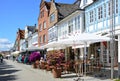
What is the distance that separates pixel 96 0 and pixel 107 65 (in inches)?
245

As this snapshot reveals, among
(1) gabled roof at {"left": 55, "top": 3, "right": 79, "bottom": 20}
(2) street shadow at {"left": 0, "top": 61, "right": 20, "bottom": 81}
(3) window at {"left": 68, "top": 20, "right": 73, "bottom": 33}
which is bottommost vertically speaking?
(2) street shadow at {"left": 0, "top": 61, "right": 20, "bottom": 81}

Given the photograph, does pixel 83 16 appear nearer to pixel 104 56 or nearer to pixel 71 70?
pixel 104 56

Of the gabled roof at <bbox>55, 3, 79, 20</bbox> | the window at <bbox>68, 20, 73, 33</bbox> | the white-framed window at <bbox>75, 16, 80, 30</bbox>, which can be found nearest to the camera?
the white-framed window at <bbox>75, 16, 80, 30</bbox>

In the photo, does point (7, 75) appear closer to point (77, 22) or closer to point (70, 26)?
point (77, 22)

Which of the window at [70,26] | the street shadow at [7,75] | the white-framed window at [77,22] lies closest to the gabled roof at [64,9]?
the window at [70,26]

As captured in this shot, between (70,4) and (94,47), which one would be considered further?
(70,4)

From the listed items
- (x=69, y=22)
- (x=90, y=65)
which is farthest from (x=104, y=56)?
(x=69, y=22)

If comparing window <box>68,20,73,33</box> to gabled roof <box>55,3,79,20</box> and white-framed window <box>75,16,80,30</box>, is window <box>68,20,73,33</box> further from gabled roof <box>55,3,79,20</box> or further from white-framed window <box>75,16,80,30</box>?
gabled roof <box>55,3,79,20</box>

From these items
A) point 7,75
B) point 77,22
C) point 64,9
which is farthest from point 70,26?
point 7,75

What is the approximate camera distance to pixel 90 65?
22609mm

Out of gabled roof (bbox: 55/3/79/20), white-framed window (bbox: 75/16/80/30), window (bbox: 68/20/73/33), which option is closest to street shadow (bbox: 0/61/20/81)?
white-framed window (bbox: 75/16/80/30)

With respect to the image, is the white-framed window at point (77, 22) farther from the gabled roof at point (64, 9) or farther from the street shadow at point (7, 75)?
the gabled roof at point (64, 9)

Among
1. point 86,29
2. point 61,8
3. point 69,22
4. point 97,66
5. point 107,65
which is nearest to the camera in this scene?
point 97,66

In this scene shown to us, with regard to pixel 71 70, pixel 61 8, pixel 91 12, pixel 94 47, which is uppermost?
pixel 61 8
